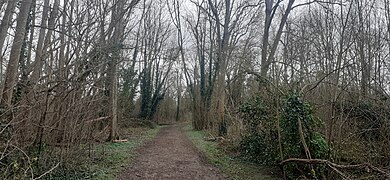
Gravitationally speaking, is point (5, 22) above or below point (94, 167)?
above

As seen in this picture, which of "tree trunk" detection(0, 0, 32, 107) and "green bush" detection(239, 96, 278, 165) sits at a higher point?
"tree trunk" detection(0, 0, 32, 107)

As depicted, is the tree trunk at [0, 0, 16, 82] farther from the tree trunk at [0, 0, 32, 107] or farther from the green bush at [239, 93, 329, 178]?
the green bush at [239, 93, 329, 178]

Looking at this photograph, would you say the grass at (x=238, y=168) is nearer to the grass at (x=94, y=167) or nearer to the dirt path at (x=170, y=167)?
the dirt path at (x=170, y=167)

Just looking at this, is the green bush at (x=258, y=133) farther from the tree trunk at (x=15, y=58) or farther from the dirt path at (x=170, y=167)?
the tree trunk at (x=15, y=58)

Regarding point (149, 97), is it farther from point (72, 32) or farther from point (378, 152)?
point (378, 152)

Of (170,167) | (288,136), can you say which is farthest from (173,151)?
(288,136)

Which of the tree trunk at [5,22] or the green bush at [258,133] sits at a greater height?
the tree trunk at [5,22]

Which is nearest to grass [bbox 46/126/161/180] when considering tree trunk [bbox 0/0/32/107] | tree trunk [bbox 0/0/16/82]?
tree trunk [bbox 0/0/32/107]

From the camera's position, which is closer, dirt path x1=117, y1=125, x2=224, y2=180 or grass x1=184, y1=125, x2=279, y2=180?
dirt path x1=117, y1=125, x2=224, y2=180

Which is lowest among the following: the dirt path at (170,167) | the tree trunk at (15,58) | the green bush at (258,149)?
the dirt path at (170,167)

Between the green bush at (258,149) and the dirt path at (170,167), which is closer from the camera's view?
the dirt path at (170,167)

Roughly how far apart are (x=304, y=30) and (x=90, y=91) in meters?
14.7

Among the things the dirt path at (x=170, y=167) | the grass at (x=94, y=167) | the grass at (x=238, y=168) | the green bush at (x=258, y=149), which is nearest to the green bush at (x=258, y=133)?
the green bush at (x=258, y=149)

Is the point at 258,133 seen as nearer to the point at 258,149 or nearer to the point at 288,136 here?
the point at 258,149
